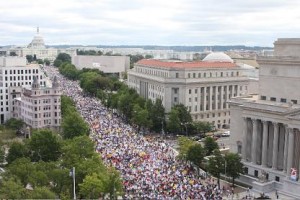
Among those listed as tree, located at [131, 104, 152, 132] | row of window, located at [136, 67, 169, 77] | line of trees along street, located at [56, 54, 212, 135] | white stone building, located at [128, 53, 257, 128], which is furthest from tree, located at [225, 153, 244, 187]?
row of window, located at [136, 67, 169, 77]

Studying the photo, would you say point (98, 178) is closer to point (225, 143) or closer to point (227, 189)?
point (227, 189)

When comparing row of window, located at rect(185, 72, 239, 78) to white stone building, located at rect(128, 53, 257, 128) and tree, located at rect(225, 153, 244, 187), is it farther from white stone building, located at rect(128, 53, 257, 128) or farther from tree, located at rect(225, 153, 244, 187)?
tree, located at rect(225, 153, 244, 187)

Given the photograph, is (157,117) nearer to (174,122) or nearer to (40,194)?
(174,122)

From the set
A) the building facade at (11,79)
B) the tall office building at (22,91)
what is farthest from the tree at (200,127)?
the building facade at (11,79)

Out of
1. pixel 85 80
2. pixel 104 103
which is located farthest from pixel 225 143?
pixel 85 80

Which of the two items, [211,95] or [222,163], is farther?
[211,95]

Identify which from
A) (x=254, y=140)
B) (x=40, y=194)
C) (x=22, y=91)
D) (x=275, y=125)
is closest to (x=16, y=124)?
(x=22, y=91)
